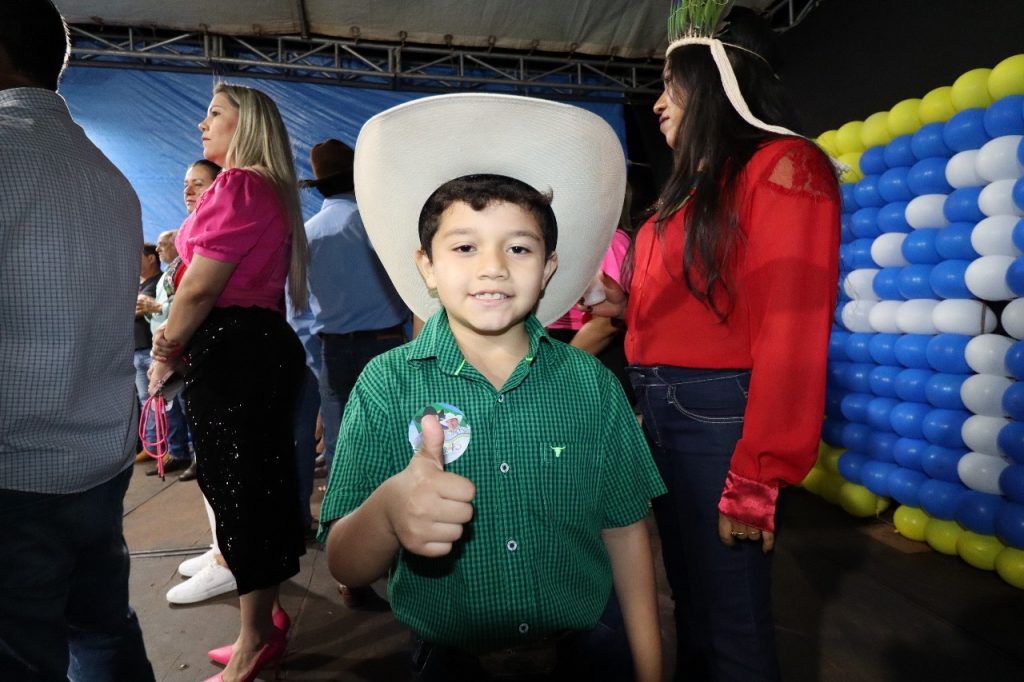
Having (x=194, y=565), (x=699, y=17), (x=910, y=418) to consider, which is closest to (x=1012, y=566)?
(x=910, y=418)

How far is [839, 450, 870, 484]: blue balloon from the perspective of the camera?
133 inches

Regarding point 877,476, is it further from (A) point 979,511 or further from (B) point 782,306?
(B) point 782,306

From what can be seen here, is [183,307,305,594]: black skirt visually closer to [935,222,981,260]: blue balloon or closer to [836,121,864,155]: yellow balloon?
[935,222,981,260]: blue balloon

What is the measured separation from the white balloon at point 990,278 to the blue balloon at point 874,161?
34.2 inches

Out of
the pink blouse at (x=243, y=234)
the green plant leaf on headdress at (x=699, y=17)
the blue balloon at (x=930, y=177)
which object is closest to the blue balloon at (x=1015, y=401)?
the blue balloon at (x=930, y=177)

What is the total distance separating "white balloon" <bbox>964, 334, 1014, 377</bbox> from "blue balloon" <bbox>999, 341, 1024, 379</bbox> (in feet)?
0.19

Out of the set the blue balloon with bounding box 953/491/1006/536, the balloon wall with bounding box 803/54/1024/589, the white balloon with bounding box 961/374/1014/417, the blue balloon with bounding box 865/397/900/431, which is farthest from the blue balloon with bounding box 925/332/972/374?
the blue balloon with bounding box 953/491/1006/536

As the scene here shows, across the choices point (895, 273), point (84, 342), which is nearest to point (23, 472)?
point (84, 342)

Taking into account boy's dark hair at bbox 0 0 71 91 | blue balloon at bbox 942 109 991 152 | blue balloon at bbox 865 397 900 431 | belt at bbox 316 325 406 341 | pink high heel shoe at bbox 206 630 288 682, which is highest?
blue balloon at bbox 942 109 991 152

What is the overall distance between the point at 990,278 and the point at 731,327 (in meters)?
2.24

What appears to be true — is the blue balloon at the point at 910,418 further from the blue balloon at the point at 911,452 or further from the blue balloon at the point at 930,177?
the blue balloon at the point at 930,177

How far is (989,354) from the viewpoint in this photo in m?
2.64

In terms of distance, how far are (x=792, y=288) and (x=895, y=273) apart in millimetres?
2721

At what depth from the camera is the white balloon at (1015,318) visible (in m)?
2.48
